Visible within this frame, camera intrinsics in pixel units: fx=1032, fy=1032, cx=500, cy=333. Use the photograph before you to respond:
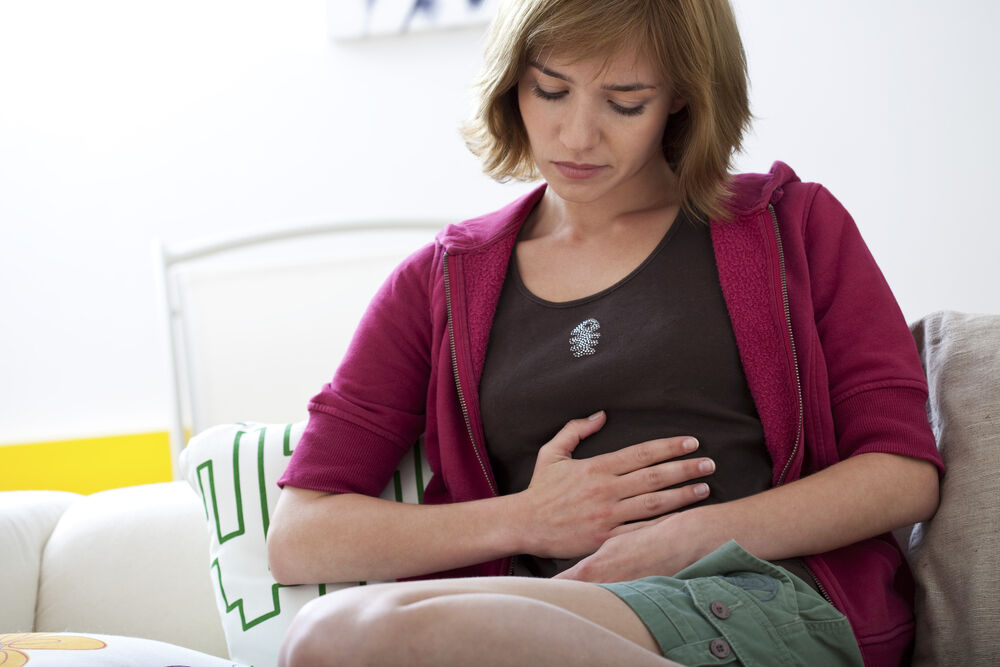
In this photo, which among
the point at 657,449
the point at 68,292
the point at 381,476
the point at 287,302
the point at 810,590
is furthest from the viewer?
the point at 68,292

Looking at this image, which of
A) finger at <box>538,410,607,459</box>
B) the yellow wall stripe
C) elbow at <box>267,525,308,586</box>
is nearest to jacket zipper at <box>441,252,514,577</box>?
finger at <box>538,410,607,459</box>

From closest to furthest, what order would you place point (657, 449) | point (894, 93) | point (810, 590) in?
point (810, 590) → point (657, 449) → point (894, 93)

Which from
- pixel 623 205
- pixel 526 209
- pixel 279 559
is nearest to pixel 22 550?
pixel 279 559

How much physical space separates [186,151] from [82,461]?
808mm

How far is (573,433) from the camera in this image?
3.61 ft

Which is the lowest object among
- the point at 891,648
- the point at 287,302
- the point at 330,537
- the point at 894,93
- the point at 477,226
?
the point at 891,648

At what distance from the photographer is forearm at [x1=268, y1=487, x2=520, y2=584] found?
1.11 m

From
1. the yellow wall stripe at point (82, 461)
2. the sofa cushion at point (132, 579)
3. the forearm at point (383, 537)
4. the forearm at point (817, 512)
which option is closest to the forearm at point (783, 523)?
the forearm at point (817, 512)

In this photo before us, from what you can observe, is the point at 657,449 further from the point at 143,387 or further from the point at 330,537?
the point at 143,387

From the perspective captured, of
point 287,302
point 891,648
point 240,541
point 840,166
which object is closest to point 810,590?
point 891,648

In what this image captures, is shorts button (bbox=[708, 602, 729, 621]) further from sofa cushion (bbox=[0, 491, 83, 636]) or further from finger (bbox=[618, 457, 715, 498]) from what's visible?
sofa cushion (bbox=[0, 491, 83, 636])

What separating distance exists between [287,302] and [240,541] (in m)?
0.97

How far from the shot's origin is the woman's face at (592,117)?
109 cm

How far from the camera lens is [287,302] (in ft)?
7.13
